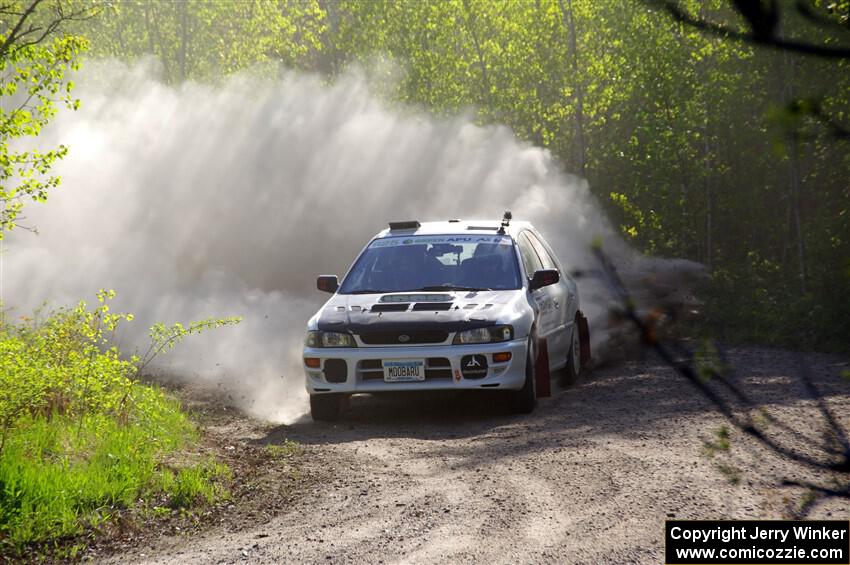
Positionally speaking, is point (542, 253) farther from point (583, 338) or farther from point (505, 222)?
point (583, 338)

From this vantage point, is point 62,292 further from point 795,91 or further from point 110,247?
point 795,91

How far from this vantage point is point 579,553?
17.9ft

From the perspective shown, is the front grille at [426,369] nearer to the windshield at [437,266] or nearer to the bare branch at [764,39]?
the windshield at [437,266]

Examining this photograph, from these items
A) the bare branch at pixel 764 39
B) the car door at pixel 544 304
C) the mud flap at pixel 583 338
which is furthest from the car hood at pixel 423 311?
the bare branch at pixel 764 39

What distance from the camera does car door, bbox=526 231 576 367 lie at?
435 inches

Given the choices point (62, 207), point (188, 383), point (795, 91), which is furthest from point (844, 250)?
point (62, 207)

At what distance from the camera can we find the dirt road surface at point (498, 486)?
5762 millimetres

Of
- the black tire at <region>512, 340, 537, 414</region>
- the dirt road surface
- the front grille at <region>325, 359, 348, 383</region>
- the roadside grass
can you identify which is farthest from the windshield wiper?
the roadside grass

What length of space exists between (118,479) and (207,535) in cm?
121

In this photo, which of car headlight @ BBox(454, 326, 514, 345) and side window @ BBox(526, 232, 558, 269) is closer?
car headlight @ BBox(454, 326, 514, 345)

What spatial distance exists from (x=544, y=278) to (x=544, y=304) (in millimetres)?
419

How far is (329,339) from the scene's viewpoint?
980 centimetres

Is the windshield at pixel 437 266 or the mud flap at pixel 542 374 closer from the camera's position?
the mud flap at pixel 542 374
